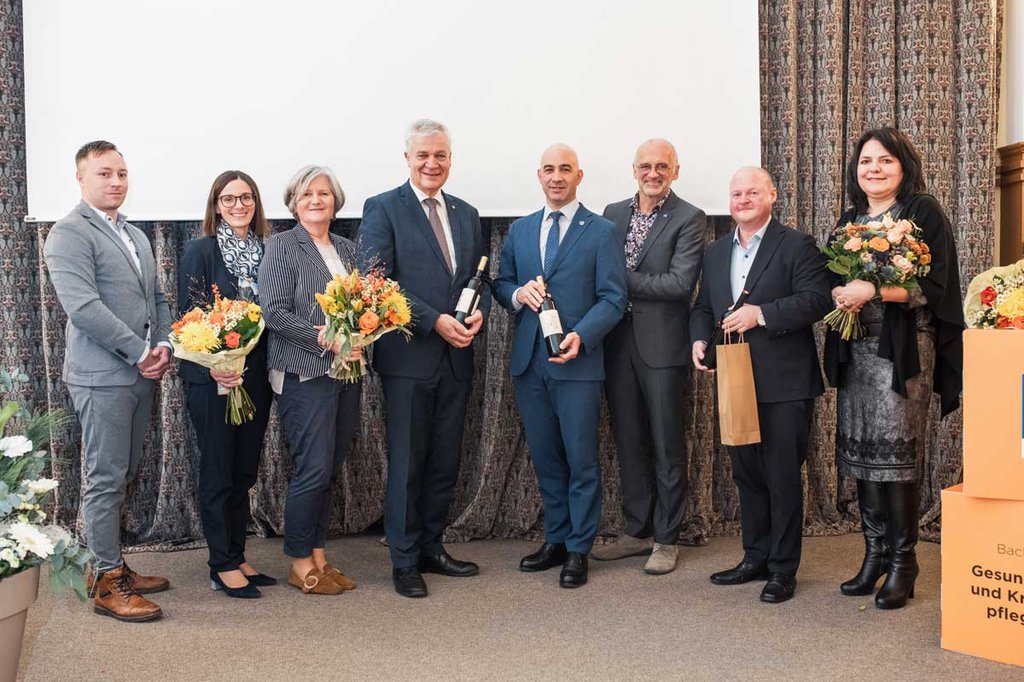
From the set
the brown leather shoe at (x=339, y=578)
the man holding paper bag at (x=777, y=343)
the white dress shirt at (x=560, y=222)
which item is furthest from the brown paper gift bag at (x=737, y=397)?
the brown leather shoe at (x=339, y=578)

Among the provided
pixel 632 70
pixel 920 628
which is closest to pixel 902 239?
pixel 920 628

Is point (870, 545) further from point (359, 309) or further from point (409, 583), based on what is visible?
point (359, 309)

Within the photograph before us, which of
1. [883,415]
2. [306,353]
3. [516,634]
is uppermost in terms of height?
[306,353]

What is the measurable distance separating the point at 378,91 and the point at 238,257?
119 centimetres

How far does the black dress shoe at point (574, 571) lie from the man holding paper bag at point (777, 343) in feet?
2.36

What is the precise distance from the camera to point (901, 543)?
3.34 m

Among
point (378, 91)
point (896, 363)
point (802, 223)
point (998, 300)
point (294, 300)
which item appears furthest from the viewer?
point (802, 223)

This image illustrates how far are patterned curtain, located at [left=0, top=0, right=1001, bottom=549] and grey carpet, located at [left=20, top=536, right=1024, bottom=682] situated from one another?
2.16 feet

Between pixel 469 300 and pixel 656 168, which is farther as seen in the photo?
pixel 656 168

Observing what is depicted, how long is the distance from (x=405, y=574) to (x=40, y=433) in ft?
5.42

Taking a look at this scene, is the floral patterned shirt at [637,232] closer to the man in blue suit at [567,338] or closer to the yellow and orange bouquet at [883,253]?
the man in blue suit at [567,338]

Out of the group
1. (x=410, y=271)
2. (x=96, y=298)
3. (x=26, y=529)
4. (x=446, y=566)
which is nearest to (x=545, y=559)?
(x=446, y=566)

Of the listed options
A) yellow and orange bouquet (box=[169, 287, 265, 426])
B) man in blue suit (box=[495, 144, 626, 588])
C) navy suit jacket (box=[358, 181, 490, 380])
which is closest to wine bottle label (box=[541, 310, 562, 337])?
man in blue suit (box=[495, 144, 626, 588])

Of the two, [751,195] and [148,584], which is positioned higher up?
[751,195]
